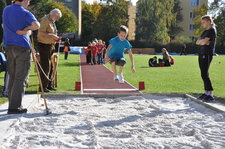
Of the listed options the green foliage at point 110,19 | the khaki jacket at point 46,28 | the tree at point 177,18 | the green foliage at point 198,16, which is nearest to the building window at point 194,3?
the tree at point 177,18

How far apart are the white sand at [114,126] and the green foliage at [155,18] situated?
5818cm

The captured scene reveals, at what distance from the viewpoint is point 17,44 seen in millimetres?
6242

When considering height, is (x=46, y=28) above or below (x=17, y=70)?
above

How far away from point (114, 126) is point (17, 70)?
2.20 metres

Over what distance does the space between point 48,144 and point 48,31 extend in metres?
5.01

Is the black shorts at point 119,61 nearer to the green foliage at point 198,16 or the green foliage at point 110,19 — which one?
the green foliage at point 110,19

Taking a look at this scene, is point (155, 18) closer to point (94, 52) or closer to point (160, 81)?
point (94, 52)

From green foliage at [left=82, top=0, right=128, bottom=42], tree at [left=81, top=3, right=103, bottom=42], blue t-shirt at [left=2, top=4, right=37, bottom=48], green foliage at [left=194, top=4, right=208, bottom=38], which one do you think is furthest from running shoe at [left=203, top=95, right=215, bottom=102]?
tree at [left=81, top=3, right=103, bottom=42]

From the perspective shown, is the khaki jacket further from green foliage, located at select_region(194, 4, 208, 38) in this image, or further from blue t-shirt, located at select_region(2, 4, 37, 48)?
green foliage, located at select_region(194, 4, 208, 38)

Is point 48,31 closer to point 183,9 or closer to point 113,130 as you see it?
point 113,130

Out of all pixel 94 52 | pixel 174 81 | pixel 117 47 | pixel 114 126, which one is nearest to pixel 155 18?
pixel 94 52

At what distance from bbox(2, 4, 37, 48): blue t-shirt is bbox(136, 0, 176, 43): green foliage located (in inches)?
2350

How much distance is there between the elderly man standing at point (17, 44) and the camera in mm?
6180

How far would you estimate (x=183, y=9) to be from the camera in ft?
279
